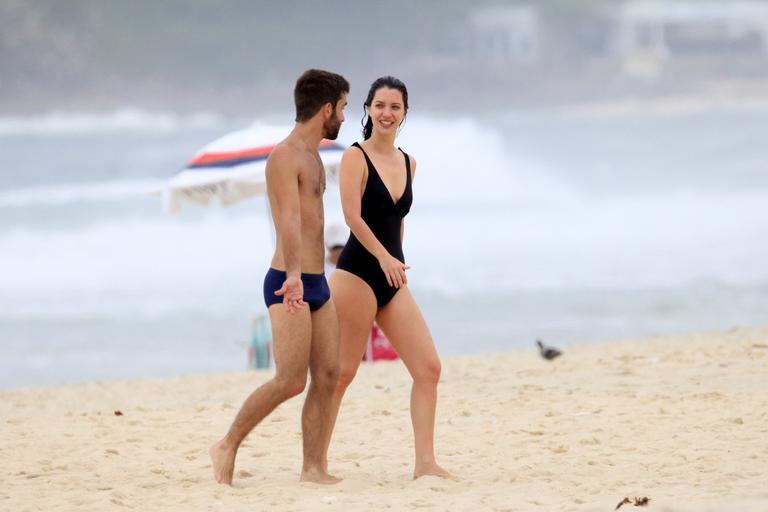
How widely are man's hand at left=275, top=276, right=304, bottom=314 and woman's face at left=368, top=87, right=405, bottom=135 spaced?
689 mm

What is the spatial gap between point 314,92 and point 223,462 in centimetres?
143

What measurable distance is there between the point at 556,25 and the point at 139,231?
42.6 meters

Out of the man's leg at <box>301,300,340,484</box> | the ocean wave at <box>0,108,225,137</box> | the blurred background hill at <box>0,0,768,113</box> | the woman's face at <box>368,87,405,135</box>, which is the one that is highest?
the blurred background hill at <box>0,0,768,113</box>

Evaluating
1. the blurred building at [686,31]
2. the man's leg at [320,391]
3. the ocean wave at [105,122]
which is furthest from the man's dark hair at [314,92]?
the blurred building at [686,31]

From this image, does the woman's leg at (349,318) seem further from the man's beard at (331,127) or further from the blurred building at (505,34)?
the blurred building at (505,34)

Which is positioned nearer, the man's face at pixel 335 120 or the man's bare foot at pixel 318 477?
the man's face at pixel 335 120

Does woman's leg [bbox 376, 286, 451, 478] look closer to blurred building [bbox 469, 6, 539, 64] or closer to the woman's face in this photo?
the woman's face

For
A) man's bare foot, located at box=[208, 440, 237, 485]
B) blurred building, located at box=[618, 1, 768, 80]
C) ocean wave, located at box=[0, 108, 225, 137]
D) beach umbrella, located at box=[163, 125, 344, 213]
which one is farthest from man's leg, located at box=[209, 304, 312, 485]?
blurred building, located at box=[618, 1, 768, 80]

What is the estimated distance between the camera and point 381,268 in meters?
5.07

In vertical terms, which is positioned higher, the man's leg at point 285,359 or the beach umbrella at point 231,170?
the beach umbrella at point 231,170

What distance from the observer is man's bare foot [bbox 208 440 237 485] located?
17.0ft

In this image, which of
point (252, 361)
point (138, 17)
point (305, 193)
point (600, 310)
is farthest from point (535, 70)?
point (305, 193)

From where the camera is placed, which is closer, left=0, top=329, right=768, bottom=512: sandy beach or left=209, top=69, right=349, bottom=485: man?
left=209, top=69, right=349, bottom=485: man

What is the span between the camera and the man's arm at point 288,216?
15.9 ft
